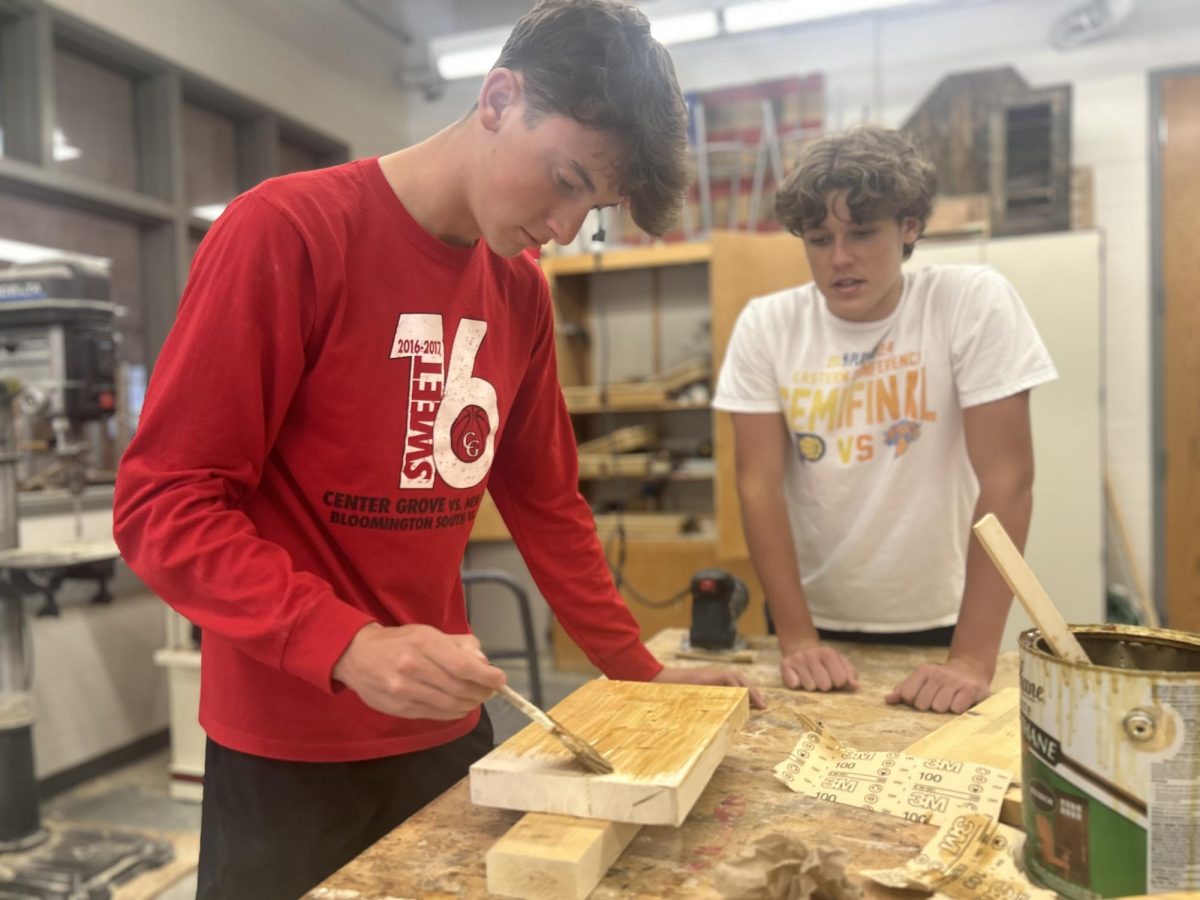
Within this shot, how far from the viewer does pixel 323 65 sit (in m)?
4.40

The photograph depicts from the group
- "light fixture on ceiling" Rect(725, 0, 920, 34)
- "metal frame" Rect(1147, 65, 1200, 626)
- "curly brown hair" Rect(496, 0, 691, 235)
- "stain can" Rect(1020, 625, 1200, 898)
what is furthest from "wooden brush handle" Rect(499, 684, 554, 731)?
"metal frame" Rect(1147, 65, 1200, 626)

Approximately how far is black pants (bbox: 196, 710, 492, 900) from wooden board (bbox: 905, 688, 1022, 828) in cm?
59

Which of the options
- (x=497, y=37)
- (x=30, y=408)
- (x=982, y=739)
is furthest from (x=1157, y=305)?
(x=30, y=408)

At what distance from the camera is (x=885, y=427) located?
1.41 m

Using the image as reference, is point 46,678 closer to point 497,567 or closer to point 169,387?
point 497,567

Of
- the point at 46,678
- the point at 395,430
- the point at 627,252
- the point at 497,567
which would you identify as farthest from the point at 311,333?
the point at 497,567

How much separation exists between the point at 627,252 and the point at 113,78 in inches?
87.0

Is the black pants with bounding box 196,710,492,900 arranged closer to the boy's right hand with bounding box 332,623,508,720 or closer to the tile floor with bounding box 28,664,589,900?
the boy's right hand with bounding box 332,623,508,720

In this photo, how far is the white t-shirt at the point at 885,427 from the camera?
139cm

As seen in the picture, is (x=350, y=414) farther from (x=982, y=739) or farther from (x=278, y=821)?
(x=982, y=739)

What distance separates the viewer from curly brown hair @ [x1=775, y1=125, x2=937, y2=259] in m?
1.31

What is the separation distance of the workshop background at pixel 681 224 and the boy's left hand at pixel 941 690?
2.23 m

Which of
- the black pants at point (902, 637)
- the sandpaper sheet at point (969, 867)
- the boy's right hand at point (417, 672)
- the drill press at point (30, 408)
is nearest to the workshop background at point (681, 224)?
the drill press at point (30, 408)

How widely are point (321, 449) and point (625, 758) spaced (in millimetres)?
423
